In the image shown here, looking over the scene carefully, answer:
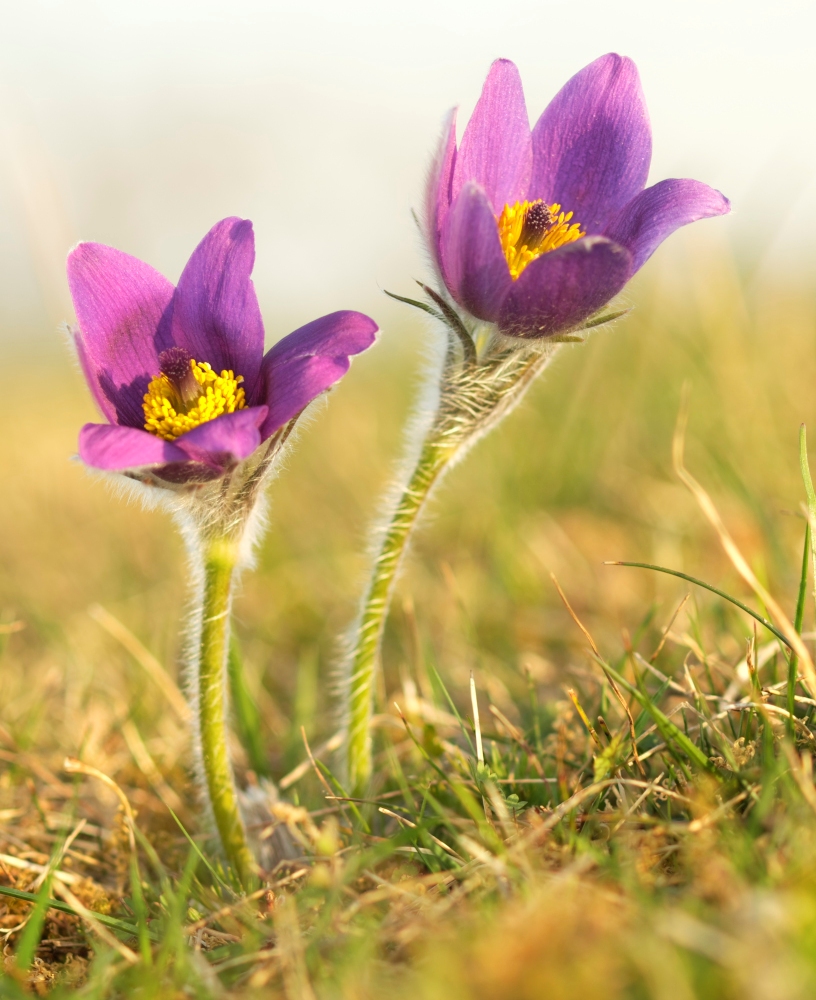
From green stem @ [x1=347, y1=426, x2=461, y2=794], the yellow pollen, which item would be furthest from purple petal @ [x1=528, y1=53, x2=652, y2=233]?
the yellow pollen

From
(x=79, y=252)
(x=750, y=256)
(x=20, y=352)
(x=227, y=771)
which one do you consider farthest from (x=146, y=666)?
(x=20, y=352)

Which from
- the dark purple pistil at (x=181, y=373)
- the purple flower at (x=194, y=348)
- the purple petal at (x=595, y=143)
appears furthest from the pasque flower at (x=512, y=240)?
the dark purple pistil at (x=181, y=373)

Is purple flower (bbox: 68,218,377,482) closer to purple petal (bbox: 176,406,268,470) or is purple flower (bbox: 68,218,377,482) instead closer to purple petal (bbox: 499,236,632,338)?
purple petal (bbox: 176,406,268,470)

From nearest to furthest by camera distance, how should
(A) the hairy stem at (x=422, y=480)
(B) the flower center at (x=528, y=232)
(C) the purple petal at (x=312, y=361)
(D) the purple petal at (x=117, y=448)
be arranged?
(D) the purple petal at (x=117, y=448), (C) the purple petal at (x=312, y=361), (B) the flower center at (x=528, y=232), (A) the hairy stem at (x=422, y=480)

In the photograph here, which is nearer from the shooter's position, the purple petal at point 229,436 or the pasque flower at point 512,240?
the purple petal at point 229,436

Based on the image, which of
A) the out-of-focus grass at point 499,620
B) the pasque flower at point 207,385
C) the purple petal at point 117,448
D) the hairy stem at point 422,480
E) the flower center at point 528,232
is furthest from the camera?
the hairy stem at point 422,480

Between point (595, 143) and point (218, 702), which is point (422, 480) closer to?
point (218, 702)

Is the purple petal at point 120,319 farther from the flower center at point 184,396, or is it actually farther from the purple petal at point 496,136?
the purple petal at point 496,136
